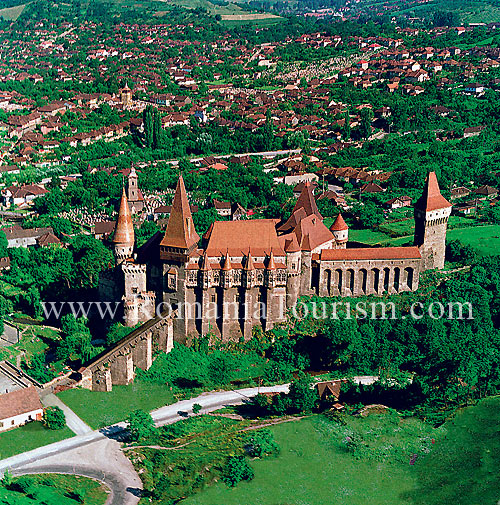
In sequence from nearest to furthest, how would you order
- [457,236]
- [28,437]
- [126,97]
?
1. [28,437]
2. [457,236]
3. [126,97]

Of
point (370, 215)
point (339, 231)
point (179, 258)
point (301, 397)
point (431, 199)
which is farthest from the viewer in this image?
point (370, 215)

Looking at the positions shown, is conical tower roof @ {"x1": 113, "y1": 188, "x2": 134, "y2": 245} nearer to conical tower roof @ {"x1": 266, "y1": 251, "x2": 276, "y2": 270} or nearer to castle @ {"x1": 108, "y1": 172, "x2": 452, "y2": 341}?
castle @ {"x1": 108, "y1": 172, "x2": 452, "y2": 341}

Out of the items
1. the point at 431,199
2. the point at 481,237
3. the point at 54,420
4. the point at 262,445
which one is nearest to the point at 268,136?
the point at 481,237

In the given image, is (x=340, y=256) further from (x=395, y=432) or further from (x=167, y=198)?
(x=167, y=198)

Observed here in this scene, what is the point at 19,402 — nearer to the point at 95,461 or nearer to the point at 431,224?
the point at 95,461

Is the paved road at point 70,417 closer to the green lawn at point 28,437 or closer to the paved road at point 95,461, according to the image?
the green lawn at point 28,437

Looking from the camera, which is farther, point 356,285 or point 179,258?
point 356,285
